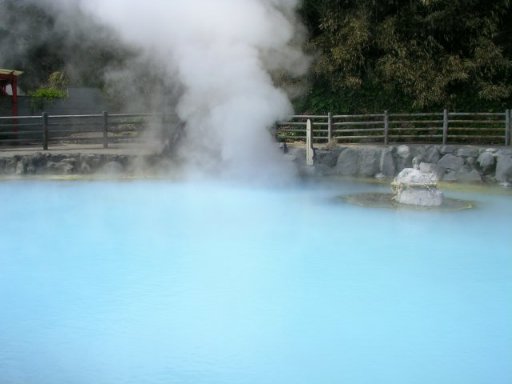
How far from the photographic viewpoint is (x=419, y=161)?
14031mm

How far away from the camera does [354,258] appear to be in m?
7.71

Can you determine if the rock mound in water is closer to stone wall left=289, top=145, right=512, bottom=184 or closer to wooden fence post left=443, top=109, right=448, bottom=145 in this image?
stone wall left=289, top=145, right=512, bottom=184

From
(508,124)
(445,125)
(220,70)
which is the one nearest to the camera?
(220,70)

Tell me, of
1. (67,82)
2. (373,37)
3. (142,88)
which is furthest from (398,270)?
(67,82)

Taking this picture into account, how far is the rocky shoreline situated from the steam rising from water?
0.70 meters

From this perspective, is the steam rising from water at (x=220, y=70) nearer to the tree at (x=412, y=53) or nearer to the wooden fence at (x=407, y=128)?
the wooden fence at (x=407, y=128)

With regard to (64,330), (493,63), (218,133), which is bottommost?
(64,330)

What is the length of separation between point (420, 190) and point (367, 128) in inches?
225

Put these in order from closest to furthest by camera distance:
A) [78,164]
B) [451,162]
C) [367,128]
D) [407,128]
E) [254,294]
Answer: [254,294] < [451,162] < [78,164] < [407,128] < [367,128]

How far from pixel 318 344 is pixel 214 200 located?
627cm

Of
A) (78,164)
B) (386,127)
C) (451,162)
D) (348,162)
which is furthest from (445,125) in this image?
(78,164)

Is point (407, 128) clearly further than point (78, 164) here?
Yes

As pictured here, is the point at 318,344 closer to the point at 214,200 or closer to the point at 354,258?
the point at 354,258

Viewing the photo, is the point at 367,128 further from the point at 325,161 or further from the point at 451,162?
the point at 451,162
